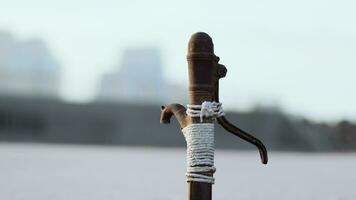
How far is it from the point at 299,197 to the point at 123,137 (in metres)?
16.0

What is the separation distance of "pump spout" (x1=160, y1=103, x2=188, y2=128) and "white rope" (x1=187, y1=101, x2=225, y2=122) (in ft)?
0.24

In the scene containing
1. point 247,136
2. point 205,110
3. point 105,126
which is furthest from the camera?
point 105,126

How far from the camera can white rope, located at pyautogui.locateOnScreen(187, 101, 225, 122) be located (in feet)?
6.67

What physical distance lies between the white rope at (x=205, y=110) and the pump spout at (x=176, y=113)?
0.24 feet

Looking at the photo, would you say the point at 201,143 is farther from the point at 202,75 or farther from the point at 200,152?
the point at 202,75

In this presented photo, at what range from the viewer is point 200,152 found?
2094 millimetres

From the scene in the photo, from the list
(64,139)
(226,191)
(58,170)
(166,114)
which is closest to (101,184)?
(226,191)

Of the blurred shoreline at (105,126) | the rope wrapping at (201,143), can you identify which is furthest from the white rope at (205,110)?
the blurred shoreline at (105,126)

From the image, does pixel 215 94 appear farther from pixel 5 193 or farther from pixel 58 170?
pixel 58 170

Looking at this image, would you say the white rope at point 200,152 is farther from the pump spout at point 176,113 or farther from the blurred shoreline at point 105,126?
the blurred shoreline at point 105,126

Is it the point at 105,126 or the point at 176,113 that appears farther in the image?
the point at 105,126

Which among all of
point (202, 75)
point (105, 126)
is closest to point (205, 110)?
point (202, 75)

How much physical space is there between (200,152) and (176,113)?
0.63ft

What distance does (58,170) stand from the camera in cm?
848
